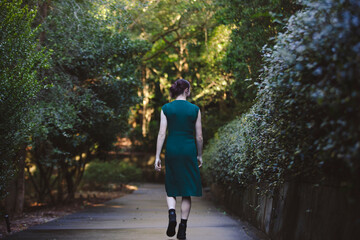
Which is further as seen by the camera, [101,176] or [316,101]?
[101,176]

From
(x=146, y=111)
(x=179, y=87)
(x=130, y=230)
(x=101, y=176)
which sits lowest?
(x=130, y=230)

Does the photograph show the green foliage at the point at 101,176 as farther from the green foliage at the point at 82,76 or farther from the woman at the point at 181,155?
the woman at the point at 181,155

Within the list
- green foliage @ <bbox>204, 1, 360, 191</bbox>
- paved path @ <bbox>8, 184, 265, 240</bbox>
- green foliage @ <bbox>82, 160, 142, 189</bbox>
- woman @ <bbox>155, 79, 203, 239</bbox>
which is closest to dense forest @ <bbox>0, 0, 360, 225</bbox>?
green foliage @ <bbox>204, 1, 360, 191</bbox>

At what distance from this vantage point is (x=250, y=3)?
36.0 ft

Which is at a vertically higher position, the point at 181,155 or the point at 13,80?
the point at 13,80

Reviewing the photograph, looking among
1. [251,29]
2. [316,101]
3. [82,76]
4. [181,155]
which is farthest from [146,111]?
[316,101]

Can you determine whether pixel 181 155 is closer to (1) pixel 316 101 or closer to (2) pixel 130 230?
(2) pixel 130 230

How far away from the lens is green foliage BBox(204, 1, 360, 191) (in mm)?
2596

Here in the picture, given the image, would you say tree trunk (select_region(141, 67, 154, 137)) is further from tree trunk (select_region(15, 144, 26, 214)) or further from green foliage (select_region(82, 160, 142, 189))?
tree trunk (select_region(15, 144, 26, 214))

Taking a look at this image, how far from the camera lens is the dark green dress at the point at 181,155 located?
609 centimetres

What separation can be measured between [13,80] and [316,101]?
4337mm

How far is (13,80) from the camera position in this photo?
6.07 metres

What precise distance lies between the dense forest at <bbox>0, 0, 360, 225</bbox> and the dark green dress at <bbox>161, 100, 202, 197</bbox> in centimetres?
76

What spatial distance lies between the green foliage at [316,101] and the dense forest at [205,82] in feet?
0.04
